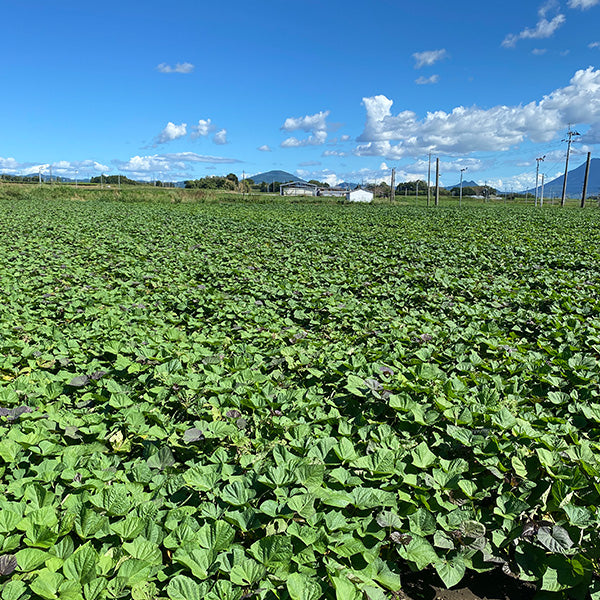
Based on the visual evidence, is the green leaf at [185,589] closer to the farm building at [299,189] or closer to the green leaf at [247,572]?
the green leaf at [247,572]

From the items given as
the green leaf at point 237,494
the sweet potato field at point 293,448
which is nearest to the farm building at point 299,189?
the sweet potato field at point 293,448

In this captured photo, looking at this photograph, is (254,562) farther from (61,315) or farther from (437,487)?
(61,315)

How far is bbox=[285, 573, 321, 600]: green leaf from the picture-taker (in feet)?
5.23

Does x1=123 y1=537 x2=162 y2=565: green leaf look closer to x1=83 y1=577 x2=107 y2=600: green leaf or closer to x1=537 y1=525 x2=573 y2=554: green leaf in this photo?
x1=83 y1=577 x2=107 y2=600: green leaf

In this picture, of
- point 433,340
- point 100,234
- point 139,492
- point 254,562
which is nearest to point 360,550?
point 254,562

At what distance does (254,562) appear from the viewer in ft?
5.68

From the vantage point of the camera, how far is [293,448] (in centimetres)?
252

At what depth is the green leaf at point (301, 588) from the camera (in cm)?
159

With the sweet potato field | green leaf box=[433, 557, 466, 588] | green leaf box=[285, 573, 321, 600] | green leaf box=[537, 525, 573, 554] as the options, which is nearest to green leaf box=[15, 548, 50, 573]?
the sweet potato field

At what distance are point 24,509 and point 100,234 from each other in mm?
13977

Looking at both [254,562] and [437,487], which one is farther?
[437,487]

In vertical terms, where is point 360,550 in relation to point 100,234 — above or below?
below

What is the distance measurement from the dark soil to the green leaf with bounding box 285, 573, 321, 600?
0.66 metres

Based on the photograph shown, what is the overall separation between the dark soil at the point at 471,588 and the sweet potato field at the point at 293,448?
3.1 inches
